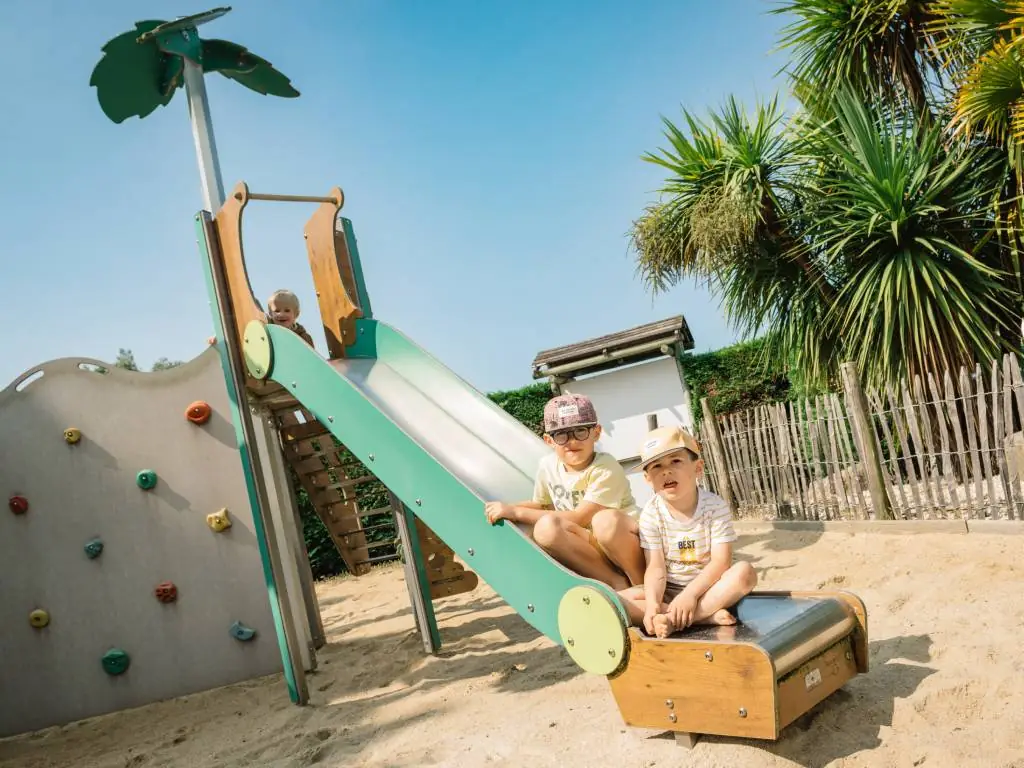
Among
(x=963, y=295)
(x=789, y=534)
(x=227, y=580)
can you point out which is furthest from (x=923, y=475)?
(x=227, y=580)

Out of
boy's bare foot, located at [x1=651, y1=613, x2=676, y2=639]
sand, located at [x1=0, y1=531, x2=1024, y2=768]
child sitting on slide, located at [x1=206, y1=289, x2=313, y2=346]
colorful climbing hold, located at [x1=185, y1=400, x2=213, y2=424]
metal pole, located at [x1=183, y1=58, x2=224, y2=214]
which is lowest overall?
sand, located at [x1=0, y1=531, x2=1024, y2=768]

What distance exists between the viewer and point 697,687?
2633 millimetres

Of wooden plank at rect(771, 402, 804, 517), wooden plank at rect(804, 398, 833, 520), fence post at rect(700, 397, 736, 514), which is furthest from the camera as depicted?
fence post at rect(700, 397, 736, 514)

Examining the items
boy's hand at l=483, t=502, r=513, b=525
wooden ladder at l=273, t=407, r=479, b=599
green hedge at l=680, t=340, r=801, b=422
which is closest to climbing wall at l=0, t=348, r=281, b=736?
wooden ladder at l=273, t=407, r=479, b=599

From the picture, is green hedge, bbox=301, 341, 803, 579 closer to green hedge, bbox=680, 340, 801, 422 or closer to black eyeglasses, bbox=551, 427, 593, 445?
green hedge, bbox=680, 340, 801, 422

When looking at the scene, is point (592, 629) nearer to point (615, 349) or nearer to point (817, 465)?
point (817, 465)

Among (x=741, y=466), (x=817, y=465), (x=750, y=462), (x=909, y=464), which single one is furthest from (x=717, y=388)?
(x=909, y=464)

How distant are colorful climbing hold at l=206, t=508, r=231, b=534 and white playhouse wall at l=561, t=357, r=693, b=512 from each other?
776cm

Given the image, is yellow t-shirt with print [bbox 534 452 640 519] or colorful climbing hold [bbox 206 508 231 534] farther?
colorful climbing hold [bbox 206 508 231 534]

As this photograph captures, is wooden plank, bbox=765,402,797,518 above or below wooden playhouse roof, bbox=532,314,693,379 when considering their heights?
below

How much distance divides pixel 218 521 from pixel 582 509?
10.9 ft

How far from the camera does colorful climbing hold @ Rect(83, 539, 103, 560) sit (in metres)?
5.47

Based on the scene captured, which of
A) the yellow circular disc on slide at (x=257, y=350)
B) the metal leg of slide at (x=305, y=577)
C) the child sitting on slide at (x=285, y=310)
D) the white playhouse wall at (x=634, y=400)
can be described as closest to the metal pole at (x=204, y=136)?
the child sitting on slide at (x=285, y=310)

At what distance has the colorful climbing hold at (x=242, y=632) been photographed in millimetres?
5500
